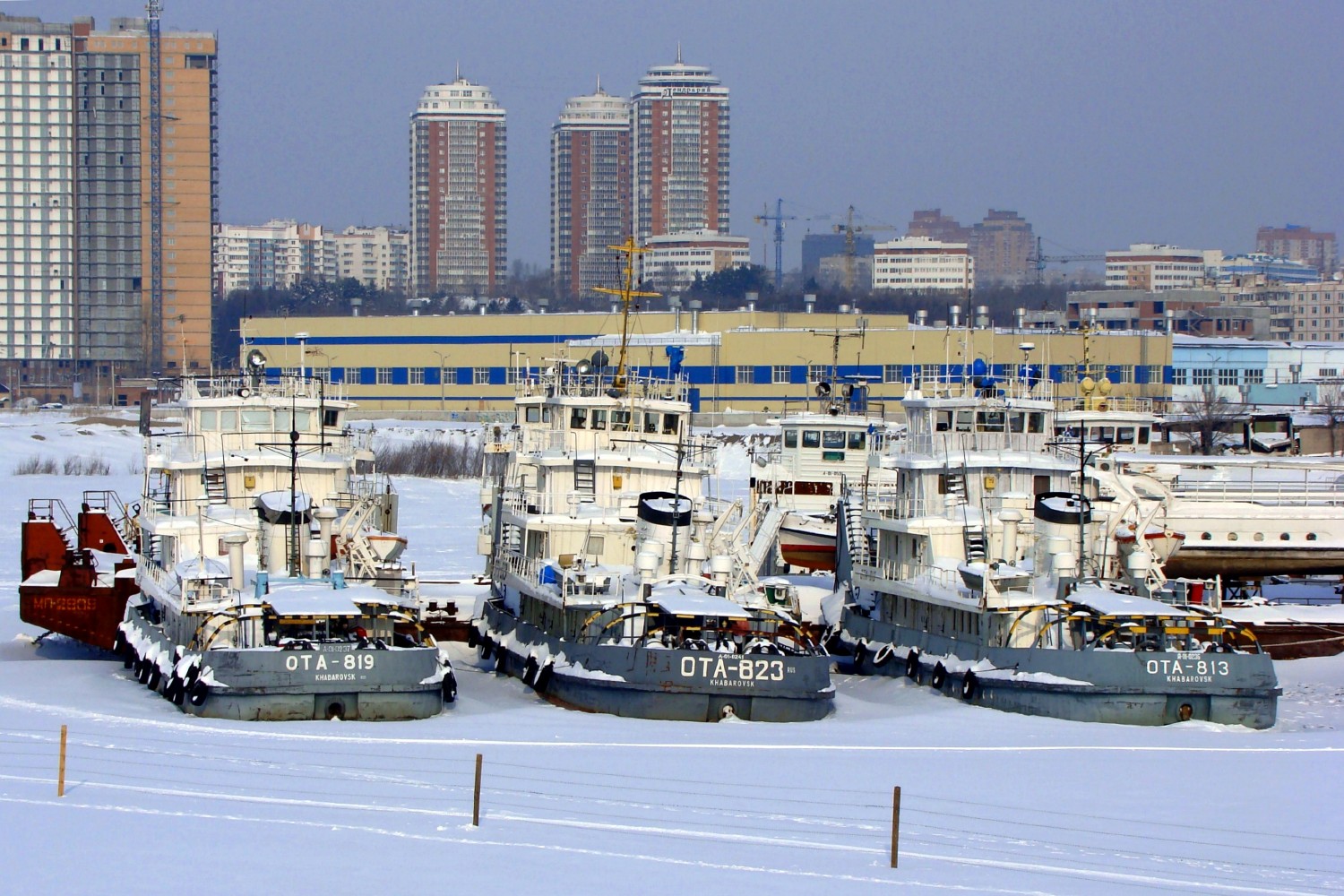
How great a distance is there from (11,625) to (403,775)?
21525 mm

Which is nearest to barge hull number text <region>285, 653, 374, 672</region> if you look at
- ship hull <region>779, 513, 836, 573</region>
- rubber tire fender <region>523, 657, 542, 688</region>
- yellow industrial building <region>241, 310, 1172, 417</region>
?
rubber tire fender <region>523, 657, 542, 688</region>

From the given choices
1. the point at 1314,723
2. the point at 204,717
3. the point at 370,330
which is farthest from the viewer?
the point at 370,330

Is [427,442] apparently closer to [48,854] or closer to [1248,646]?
[1248,646]

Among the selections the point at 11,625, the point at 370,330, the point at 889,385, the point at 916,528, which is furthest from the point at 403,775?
the point at 370,330

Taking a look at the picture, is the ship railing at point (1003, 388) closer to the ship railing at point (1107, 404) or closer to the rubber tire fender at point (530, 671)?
the ship railing at point (1107, 404)

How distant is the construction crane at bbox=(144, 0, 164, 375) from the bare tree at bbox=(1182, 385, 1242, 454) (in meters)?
80.8

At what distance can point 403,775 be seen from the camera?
23.3 metres

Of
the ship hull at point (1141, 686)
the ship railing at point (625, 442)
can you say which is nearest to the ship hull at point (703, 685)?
the ship hull at point (1141, 686)

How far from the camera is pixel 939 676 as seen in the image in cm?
3416

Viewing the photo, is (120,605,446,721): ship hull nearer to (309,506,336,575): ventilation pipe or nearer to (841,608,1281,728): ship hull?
(309,506,336,575): ventilation pipe

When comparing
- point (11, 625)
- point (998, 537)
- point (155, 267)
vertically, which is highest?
point (155, 267)

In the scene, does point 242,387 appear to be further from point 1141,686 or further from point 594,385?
point 1141,686

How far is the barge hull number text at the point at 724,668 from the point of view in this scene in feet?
97.7

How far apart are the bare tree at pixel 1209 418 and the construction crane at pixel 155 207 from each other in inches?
3179
